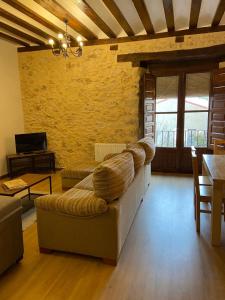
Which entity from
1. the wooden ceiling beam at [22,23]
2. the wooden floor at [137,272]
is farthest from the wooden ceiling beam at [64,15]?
the wooden floor at [137,272]

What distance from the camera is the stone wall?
5.01 metres

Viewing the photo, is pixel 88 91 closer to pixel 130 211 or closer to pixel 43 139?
pixel 43 139

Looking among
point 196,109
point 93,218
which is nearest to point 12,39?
point 196,109

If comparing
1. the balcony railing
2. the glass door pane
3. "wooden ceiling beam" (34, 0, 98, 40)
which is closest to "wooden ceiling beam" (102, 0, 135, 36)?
"wooden ceiling beam" (34, 0, 98, 40)

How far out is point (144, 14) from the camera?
12.0 feet

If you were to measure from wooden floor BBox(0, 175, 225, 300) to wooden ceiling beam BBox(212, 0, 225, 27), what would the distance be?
319 centimetres

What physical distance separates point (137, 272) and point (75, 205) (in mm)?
802

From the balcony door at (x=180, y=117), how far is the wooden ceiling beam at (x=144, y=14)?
1.02m

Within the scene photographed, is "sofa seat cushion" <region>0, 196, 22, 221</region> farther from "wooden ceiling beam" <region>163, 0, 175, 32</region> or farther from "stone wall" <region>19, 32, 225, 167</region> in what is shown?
"stone wall" <region>19, 32, 225, 167</region>

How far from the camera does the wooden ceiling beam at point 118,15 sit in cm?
333

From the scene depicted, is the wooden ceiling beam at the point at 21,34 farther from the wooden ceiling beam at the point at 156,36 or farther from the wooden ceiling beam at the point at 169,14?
the wooden ceiling beam at the point at 169,14

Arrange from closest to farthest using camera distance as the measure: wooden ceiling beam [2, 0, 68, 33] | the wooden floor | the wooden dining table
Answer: the wooden floor < the wooden dining table < wooden ceiling beam [2, 0, 68, 33]

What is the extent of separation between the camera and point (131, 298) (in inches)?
67.6

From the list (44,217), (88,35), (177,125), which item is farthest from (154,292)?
(88,35)
